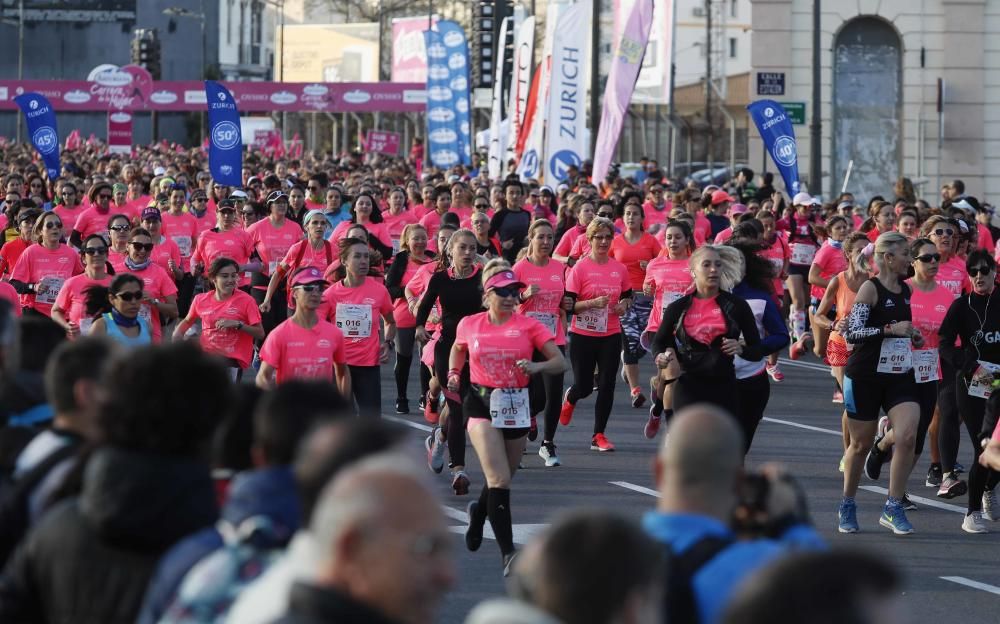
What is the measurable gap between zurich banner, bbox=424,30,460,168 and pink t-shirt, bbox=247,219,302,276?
68.9ft

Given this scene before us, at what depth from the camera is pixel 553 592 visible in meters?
3.23

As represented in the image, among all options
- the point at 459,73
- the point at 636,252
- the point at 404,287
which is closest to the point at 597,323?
the point at 404,287

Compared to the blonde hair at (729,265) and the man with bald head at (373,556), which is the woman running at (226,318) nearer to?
the blonde hair at (729,265)

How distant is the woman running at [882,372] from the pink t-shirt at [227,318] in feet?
12.5

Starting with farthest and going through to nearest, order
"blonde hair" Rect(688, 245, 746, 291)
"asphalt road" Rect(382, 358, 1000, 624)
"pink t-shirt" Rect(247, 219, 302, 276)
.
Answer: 1. "pink t-shirt" Rect(247, 219, 302, 276)
2. "blonde hair" Rect(688, 245, 746, 291)
3. "asphalt road" Rect(382, 358, 1000, 624)

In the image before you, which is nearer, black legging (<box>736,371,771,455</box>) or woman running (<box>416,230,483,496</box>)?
black legging (<box>736,371,771,455</box>)

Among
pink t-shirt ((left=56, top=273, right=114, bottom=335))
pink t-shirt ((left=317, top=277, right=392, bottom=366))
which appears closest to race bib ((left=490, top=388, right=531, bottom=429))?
pink t-shirt ((left=317, top=277, right=392, bottom=366))

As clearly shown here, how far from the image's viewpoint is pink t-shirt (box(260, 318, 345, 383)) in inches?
401

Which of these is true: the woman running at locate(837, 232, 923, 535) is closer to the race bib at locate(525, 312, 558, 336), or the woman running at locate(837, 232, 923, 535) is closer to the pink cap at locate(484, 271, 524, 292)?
the pink cap at locate(484, 271, 524, 292)

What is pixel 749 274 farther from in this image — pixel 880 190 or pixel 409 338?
pixel 880 190

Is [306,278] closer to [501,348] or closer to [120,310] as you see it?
[120,310]

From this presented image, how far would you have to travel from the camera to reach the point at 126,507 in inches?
158

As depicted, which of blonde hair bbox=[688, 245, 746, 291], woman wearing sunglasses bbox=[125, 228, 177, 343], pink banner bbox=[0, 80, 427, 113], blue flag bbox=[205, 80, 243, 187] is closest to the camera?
blonde hair bbox=[688, 245, 746, 291]

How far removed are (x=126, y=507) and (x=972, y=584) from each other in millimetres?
6075
